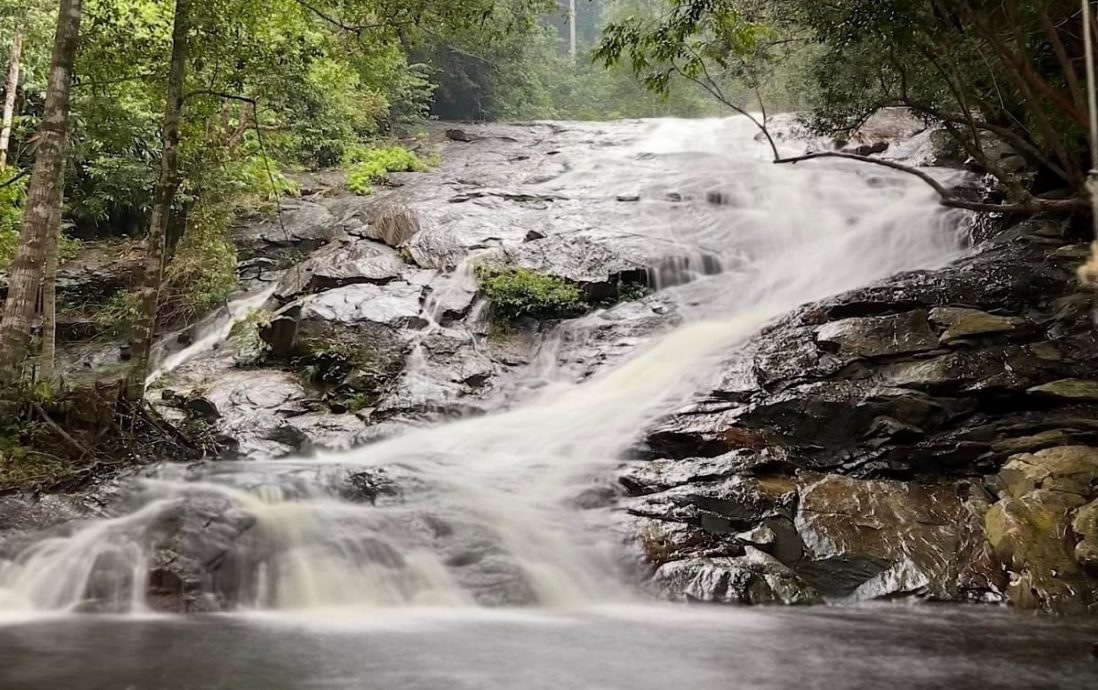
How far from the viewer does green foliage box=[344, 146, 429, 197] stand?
17.9 m

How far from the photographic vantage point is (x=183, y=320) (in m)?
13.6

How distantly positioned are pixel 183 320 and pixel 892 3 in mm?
11568

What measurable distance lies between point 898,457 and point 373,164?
47.1 ft

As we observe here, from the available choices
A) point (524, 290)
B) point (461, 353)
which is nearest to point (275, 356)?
point (461, 353)

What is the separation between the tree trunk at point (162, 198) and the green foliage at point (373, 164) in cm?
903

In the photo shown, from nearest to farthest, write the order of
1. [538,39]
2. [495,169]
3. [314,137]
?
[314,137], [495,169], [538,39]

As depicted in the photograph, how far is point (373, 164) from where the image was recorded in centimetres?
1875

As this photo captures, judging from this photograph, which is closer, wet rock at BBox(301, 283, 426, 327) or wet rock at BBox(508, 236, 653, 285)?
wet rock at BBox(301, 283, 426, 327)

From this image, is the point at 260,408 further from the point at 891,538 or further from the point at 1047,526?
the point at 1047,526

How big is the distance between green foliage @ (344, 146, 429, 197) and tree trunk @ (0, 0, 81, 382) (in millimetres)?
10065

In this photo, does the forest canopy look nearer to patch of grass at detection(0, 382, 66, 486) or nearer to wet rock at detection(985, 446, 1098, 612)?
patch of grass at detection(0, 382, 66, 486)

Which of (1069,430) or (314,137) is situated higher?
(314,137)

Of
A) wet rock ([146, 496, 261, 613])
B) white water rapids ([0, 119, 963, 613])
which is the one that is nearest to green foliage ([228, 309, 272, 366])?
white water rapids ([0, 119, 963, 613])

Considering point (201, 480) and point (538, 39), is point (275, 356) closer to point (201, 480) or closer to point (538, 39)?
point (201, 480)
